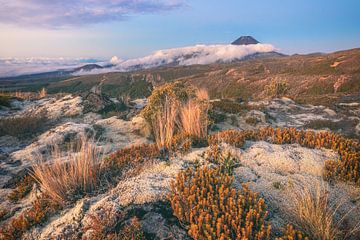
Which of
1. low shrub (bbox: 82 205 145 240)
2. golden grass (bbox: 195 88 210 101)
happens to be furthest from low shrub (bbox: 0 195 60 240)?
golden grass (bbox: 195 88 210 101)

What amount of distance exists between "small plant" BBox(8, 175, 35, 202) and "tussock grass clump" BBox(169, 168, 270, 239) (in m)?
3.94

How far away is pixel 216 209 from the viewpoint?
4.25 meters

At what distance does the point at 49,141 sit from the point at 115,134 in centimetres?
264

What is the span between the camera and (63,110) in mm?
17562

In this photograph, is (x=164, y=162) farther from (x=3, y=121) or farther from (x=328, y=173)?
(x=3, y=121)

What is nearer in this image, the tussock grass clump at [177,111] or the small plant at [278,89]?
the tussock grass clump at [177,111]

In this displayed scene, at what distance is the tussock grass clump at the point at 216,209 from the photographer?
3908mm

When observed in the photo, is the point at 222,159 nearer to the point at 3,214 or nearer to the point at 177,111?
the point at 3,214

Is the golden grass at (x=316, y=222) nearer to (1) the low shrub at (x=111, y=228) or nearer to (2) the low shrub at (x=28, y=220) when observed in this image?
(1) the low shrub at (x=111, y=228)

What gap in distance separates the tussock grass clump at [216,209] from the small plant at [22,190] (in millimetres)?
3939

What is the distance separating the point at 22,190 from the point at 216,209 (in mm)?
4979

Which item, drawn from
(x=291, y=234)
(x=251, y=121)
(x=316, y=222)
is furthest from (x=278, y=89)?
(x=291, y=234)

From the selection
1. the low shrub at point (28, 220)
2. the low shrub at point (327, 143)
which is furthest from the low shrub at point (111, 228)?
the low shrub at point (327, 143)

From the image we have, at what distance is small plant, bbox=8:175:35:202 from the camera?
6547 mm
